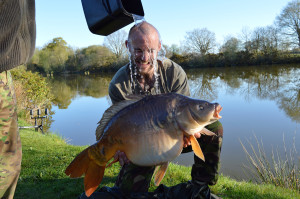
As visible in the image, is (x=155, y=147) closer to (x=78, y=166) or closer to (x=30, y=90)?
(x=78, y=166)

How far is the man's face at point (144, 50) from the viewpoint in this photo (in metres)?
2.38

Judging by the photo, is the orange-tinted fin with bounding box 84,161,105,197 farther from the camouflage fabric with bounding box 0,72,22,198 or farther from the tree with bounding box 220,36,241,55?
the tree with bounding box 220,36,241,55

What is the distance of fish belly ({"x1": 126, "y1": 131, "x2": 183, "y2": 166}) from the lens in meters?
1.62

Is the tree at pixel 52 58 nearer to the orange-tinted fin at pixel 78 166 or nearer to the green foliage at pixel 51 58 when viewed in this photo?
the green foliage at pixel 51 58

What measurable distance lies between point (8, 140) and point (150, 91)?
4.48 feet

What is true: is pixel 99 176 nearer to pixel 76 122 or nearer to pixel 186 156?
pixel 186 156

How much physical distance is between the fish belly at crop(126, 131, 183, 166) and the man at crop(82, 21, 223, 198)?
2.22 ft

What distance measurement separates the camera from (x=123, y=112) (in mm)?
1743

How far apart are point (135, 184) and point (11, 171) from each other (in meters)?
1.12

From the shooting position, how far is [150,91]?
2547 millimetres

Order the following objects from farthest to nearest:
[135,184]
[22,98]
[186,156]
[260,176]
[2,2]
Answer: [22,98] < [186,156] < [260,176] < [135,184] < [2,2]

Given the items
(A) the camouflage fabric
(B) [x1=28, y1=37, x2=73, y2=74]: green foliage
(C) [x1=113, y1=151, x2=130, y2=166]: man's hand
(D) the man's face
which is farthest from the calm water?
(B) [x1=28, y1=37, x2=73, y2=74]: green foliage

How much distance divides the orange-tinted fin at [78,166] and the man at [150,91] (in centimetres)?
66

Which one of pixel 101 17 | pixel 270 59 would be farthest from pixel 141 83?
pixel 270 59
